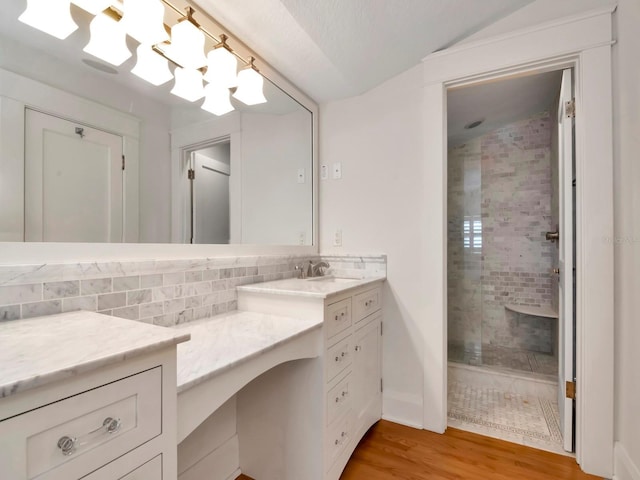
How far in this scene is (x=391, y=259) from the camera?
203cm

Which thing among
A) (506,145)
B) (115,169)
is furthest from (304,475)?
(506,145)

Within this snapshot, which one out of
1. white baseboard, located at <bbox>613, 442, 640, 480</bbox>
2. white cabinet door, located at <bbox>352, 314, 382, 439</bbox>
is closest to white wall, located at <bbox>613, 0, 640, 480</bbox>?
white baseboard, located at <bbox>613, 442, 640, 480</bbox>

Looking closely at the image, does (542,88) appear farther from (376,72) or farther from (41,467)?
(41,467)

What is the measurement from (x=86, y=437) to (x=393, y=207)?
1825 mm

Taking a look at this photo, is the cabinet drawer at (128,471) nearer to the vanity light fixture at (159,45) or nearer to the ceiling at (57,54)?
the ceiling at (57,54)

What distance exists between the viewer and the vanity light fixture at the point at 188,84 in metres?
1.36

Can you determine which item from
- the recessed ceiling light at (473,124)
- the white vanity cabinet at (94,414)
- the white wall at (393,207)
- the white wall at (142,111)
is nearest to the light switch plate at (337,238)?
the white wall at (393,207)

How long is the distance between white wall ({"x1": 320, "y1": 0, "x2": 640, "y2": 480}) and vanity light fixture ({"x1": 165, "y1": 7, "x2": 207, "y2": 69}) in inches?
43.4

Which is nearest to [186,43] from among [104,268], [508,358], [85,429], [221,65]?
[221,65]

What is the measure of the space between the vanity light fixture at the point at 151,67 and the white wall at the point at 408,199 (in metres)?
1.21

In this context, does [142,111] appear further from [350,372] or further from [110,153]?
[350,372]

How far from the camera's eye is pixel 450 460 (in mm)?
1587

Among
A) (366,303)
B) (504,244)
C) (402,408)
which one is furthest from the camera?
(504,244)

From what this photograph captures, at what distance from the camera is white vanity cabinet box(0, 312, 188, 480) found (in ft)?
1.51
